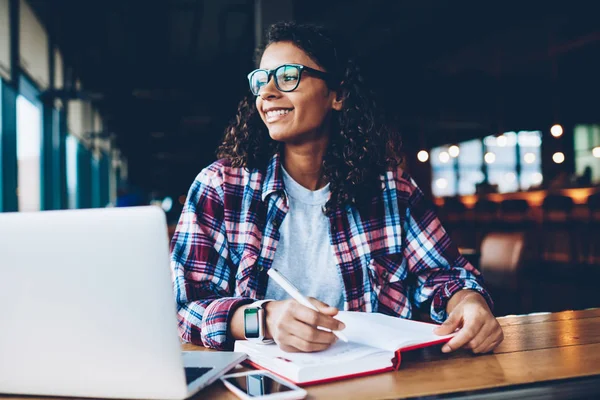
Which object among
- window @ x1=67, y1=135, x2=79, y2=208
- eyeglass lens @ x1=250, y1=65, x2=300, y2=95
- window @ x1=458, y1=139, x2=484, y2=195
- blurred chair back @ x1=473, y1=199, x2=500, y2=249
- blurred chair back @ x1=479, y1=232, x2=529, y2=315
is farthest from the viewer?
window @ x1=458, y1=139, x2=484, y2=195

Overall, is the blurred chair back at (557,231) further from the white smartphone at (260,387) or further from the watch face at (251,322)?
the white smartphone at (260,387)

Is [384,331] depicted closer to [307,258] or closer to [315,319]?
[315,319]

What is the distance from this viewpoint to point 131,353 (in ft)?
2.50

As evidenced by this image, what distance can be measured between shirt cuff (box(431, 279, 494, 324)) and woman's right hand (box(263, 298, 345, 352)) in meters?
0.58

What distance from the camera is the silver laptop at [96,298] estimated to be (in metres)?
0.74

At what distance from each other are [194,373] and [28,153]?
20.6ft

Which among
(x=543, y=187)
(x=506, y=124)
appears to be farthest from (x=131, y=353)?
(x=506, y=124)

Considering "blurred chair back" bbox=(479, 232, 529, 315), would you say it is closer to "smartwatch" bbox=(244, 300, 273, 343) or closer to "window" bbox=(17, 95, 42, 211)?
"smartwatch" bbox=(244, 300, 273, 343)

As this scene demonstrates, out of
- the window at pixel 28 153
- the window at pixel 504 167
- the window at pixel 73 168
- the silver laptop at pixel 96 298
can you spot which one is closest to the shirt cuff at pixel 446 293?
the silver laptop at pixel 96 298

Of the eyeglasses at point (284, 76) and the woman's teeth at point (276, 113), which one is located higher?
the eyeglasses at point (284, 76)

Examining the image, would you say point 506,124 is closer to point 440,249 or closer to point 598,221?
point 598,221

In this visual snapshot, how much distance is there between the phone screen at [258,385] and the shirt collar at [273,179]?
2.49ft

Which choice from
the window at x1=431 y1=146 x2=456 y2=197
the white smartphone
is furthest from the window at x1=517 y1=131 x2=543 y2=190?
the white smartphone

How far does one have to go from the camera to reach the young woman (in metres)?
1.50
